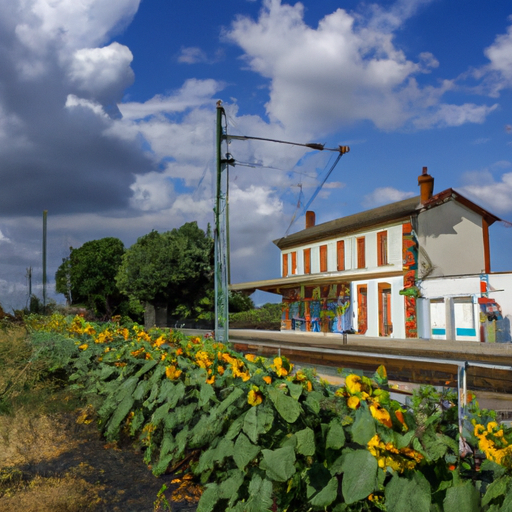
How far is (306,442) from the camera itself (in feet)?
7.94

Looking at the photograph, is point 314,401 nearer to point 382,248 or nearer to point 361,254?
point 382,248

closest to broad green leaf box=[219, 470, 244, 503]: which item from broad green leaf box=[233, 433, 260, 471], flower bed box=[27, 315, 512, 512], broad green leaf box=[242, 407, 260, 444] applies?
flower bed box=[27, 315, 512, 512]

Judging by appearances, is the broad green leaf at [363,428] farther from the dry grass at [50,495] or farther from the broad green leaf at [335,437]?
the dry grass at [50,495]

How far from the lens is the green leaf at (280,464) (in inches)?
91.8

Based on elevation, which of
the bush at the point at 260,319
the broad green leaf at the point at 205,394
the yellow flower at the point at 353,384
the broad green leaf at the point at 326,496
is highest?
the yellow flower at the point at 353,384

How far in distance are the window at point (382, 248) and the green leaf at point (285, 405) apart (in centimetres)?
2346

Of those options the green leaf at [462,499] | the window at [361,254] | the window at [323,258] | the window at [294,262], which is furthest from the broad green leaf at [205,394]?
the window at [294,262]

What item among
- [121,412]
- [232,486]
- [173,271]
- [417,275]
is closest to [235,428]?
[232,486]

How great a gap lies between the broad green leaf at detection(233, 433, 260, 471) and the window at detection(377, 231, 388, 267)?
2341 cm

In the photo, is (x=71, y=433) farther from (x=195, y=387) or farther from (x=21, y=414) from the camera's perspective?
(x=195, y=387)

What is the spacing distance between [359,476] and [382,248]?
24257mm

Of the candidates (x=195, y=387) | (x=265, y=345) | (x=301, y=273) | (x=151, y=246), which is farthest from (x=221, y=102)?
(x=151, y=246)

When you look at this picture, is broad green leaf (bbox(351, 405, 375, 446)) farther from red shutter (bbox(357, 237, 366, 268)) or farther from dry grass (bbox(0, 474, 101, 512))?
red shutter (bbox(357, 237, 366, 268))

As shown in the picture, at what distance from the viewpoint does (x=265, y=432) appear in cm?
268
